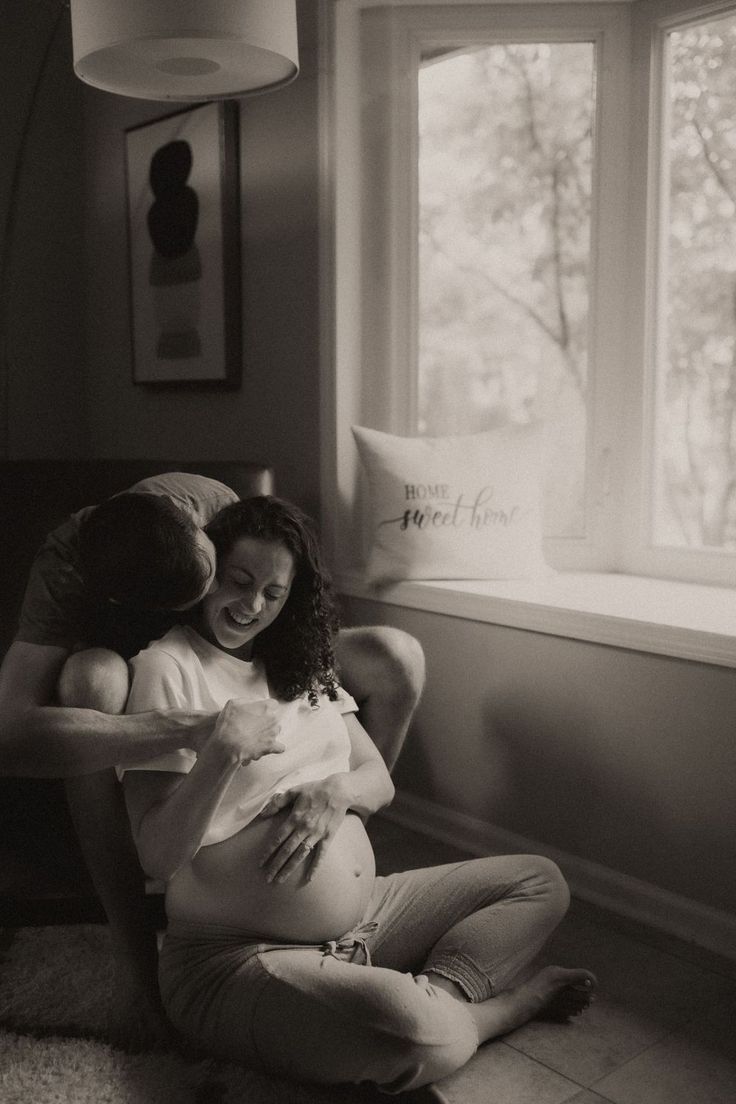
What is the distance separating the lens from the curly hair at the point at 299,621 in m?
1.58

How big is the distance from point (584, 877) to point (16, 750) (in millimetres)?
1237

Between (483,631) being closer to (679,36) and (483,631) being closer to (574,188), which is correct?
(574,188)

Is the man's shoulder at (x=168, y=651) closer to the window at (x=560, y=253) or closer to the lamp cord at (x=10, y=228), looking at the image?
the window at (x=560, y=253)

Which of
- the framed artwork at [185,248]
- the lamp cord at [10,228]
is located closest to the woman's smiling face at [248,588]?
the framed artwork at [185,248]

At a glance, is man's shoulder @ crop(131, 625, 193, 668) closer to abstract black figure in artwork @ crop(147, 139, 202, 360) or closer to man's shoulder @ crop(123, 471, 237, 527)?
man's shoulder @ crop(123, 471, 237, 527)

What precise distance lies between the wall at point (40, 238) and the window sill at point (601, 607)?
1359 mm

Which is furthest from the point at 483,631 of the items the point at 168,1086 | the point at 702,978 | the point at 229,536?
the point at 168,1086

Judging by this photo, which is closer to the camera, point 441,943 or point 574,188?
point 441,943

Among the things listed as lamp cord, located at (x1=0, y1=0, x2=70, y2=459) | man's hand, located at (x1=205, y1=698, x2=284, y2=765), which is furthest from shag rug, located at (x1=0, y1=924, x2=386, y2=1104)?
lamp cord, located at (x1=0, y1=0, x2=70, y2=459)

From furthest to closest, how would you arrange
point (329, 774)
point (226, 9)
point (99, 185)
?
point (99, 185) < point (226, 9) < point (329, 774)

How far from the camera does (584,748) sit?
2.25 meters

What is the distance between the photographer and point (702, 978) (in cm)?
195

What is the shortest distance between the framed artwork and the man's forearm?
1.59 m

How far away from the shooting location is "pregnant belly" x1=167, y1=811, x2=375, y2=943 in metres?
1.52
